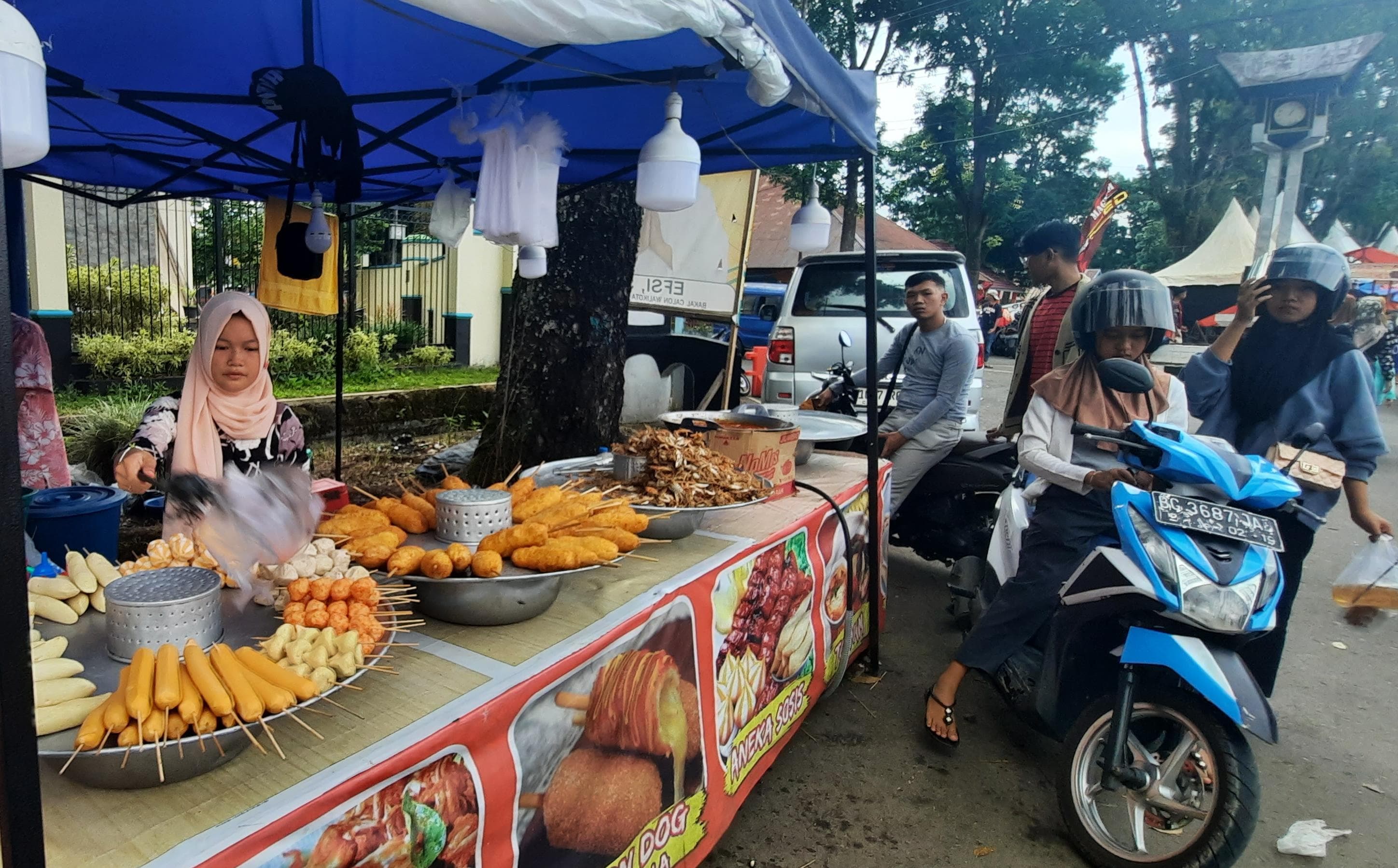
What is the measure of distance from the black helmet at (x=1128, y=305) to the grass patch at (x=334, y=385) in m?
6.93

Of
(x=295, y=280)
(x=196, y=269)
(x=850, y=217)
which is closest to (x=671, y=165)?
(x=295, y=280)

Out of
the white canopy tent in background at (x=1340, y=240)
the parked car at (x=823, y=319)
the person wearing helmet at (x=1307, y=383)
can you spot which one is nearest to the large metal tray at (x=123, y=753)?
the person wearing helmet at (x=1307, y=383)

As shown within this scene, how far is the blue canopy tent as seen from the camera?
8.61 ft

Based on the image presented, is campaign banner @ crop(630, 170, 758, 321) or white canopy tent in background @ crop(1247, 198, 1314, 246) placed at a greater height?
white canopy tent in background @ crop(1247, 198, 1314, 246)

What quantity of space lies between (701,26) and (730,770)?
2.09 metres

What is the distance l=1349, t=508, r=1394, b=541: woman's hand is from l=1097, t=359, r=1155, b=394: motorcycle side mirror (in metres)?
1.17

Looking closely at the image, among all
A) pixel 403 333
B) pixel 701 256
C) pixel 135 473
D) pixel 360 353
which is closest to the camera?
pixel 135 473

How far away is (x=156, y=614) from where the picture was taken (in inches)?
Answer: 53.9

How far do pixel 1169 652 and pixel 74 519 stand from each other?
4414 mm

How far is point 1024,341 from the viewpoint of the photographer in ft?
15.3

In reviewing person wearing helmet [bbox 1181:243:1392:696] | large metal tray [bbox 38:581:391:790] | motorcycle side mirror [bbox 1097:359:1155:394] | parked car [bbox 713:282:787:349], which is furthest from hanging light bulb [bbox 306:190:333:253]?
parked car [bbox 713:282:787:349]

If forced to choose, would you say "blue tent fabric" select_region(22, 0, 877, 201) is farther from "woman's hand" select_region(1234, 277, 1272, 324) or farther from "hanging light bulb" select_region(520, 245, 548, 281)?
"woman's hand" select_region(1234, 277, 1272, 324)

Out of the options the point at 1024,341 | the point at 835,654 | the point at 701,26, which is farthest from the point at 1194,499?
the point at 1024,341

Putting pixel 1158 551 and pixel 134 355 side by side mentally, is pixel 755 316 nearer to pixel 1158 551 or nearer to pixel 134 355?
pixel 134 355
